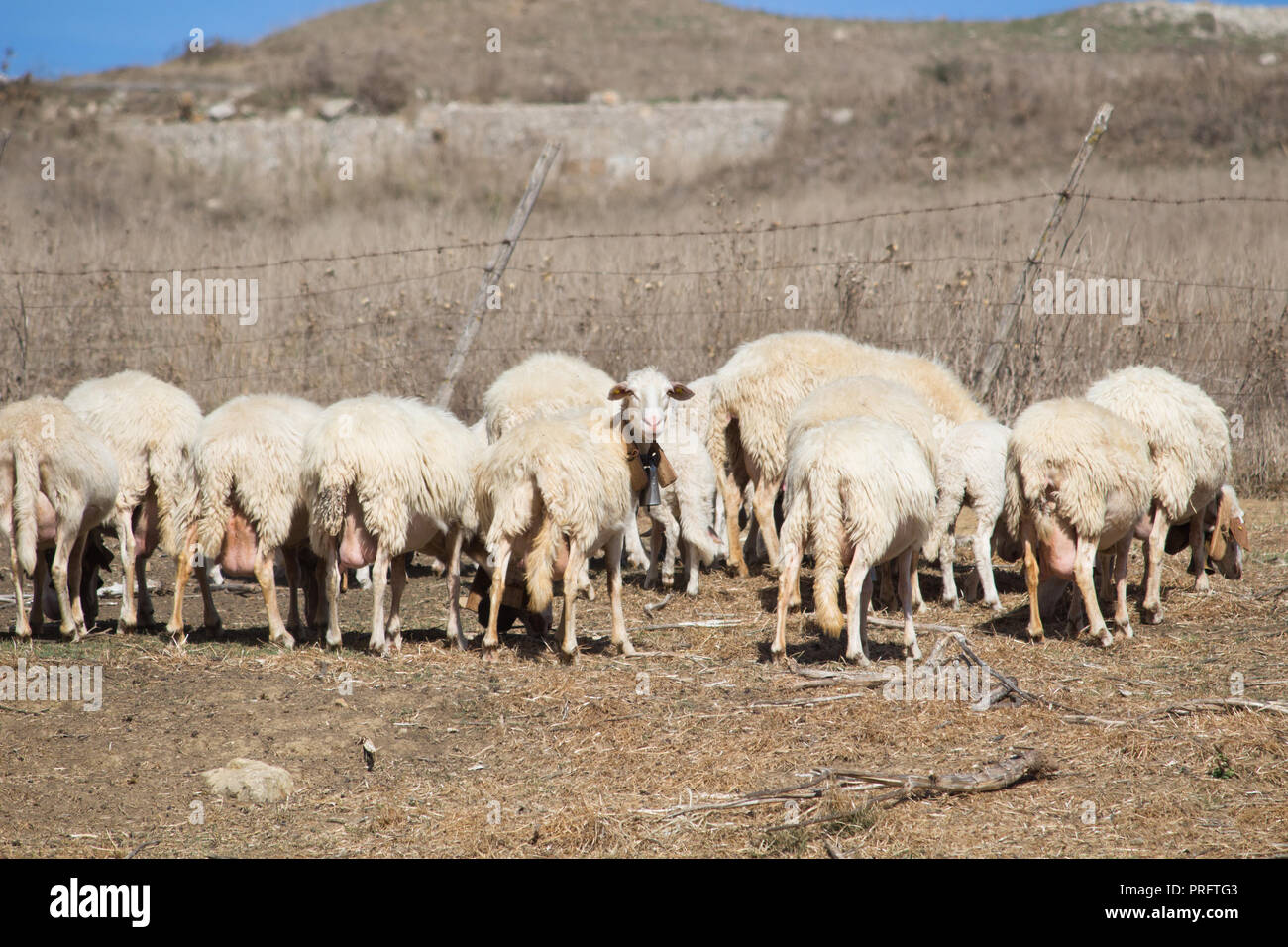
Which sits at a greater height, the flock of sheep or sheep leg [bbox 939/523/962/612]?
the flock of sheep

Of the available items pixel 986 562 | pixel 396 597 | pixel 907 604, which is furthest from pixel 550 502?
pixel 986 562

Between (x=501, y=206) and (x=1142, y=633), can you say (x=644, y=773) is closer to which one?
(x=1142, y=633)

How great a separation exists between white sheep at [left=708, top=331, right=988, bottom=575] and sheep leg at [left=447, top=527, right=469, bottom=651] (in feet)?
7.97

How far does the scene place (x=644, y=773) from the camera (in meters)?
5.61

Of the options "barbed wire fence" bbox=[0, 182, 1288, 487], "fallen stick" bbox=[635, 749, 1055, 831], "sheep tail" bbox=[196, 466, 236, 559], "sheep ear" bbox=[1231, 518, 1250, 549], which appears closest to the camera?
"fallen stick" bbox=[635, 749, 1055, 831]

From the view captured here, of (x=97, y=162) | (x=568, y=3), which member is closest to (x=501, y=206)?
(x=97, y=162)

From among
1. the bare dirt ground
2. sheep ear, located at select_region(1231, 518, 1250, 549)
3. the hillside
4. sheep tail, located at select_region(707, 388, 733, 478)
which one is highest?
the hillside

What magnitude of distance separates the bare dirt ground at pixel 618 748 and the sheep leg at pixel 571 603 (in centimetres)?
16

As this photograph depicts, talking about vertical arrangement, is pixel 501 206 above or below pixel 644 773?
above

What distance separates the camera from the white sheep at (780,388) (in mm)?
9797

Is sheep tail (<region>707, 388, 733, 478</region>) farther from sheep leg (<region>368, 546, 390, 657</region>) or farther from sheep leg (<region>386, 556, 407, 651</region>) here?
sheep leg (<region>368, 546, 390, 657</region>)

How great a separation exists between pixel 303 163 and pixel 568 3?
2421cm

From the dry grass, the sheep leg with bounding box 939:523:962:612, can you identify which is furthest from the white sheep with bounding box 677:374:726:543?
the dry grass

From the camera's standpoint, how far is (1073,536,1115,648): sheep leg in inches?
Answer: 307
